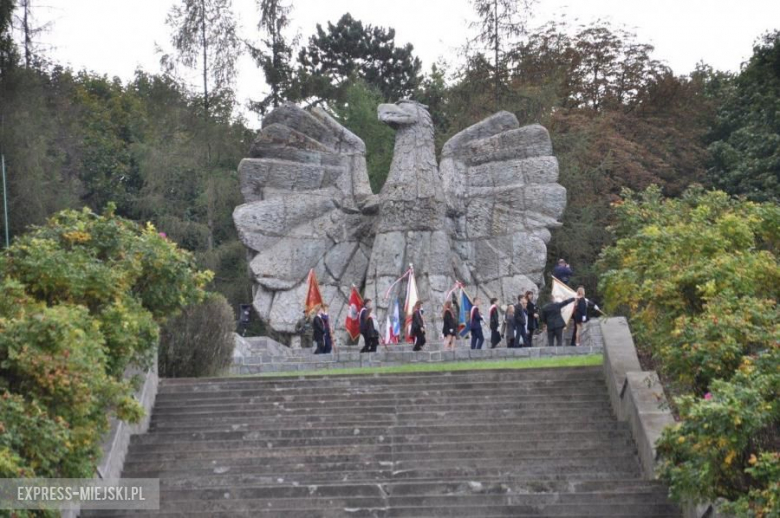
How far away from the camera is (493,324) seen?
2748cm

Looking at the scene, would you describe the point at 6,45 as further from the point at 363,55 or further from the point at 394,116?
the point at 363,55

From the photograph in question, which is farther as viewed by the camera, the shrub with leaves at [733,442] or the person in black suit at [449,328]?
the person in black suit at [449,328]

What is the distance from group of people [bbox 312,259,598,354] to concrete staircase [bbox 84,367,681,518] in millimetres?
5914

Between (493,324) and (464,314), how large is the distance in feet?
5.36

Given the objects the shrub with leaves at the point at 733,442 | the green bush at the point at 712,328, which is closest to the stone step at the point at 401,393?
the green bush at the point at 712,328

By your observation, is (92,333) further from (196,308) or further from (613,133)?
(613,133)

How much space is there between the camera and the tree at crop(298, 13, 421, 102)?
49750 millimetres

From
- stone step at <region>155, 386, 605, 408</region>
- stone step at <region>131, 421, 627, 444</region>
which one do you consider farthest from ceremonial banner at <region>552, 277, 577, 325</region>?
stone step at <region>131, 421, 627, 444</region>

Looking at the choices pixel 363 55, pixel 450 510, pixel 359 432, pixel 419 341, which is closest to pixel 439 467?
pixel 450 510

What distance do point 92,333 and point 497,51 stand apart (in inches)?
1030

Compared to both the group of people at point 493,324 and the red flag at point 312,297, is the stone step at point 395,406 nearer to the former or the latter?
the group of people at point 493,324

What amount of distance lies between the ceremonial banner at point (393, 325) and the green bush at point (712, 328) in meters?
6.24

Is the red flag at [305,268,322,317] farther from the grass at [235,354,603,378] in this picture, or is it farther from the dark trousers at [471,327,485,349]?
the grass at [235,354,603,378]

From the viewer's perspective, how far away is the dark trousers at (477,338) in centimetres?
2733
